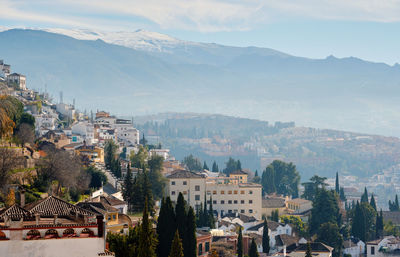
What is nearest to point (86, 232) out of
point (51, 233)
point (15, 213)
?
point (51, 233)

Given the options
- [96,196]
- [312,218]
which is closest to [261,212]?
[312,218]

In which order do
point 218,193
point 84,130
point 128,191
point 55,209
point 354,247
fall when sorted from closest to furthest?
point 55,209
point 128,191
point 354,247
point 218,193
point 84,130

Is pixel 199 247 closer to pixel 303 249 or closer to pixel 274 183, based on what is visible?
pixel 303 249

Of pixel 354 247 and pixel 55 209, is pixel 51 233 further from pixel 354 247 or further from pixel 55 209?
pixel 354 247

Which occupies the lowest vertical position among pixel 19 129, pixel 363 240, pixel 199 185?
pixel 363 240

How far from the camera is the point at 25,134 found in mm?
79750

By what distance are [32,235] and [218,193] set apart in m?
74.9

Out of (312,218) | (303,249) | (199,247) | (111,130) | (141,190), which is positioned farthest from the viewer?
(111,130)

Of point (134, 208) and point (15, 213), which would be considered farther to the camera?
point (134, 208)

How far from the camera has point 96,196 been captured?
70438mm

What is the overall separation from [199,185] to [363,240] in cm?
2036

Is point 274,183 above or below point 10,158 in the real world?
below

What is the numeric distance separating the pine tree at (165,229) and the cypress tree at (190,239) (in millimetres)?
998

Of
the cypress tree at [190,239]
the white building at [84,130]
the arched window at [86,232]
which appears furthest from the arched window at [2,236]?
the white building at [84,130]
